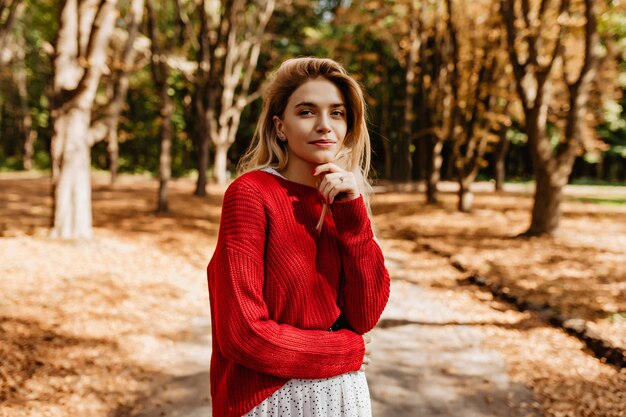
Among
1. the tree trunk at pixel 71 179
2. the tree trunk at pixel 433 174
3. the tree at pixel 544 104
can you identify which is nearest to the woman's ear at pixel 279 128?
the tree trunk at pixel 71 179

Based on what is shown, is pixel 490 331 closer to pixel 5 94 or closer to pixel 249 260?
pixel 249 260

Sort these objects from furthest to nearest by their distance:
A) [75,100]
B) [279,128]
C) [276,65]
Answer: [276,65] < [75,100] < [279,128]

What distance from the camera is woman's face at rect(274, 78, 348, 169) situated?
1.65 m

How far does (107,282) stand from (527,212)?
479 inches

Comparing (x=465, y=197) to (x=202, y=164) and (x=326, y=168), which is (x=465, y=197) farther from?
(x=326, y=168)

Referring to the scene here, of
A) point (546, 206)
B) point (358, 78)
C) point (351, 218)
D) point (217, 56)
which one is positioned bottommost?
point (546, 206)

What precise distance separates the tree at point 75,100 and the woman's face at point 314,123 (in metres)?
8.24

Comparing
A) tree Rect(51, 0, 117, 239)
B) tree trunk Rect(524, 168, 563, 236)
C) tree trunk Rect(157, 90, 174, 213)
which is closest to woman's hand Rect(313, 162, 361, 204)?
tree Rect(51, 0, 117, 239)

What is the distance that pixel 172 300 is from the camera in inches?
273

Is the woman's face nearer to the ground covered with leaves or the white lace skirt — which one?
the white lace skirt

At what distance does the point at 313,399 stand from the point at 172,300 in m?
5.68

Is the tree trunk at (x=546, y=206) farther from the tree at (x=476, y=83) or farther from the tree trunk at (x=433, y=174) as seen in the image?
the tree trunk at (x=433, y=174)

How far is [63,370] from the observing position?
4.53 m

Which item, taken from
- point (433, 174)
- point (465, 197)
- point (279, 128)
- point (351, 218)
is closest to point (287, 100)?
point (279, 128)
